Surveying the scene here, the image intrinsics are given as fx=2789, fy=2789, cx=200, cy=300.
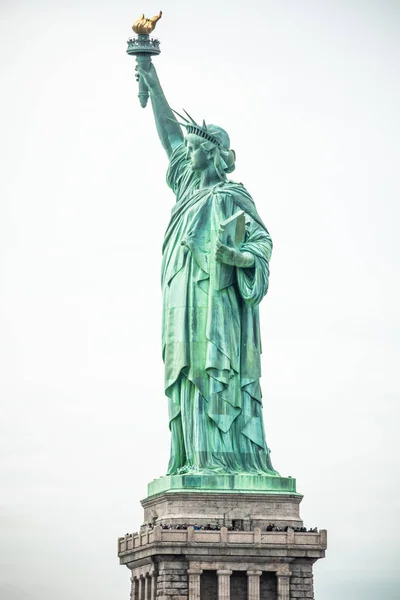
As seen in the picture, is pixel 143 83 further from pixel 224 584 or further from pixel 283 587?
pixel 283 587

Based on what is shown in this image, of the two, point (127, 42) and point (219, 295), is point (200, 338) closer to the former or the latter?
point (219, 295)

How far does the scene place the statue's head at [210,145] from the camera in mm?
68812

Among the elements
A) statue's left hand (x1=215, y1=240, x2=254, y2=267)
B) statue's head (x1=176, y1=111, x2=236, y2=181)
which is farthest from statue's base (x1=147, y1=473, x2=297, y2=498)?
statue's head (x1=176, y1=111, x2=236, y2=181)

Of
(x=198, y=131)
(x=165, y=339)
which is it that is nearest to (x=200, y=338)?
(x=165, y=339)

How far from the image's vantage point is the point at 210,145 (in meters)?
68.9

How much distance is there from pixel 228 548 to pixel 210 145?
33.5 feet

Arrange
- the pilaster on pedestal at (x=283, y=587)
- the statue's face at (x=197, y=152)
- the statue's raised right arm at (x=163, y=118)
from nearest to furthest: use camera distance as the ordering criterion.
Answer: the pilaster on pedestal at (x=283, y=587) < the statue's face at (x=197, y=152) < the statue's raised right arm at (x=163, y=118)

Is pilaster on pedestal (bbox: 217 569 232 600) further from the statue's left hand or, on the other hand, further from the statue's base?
the statue's left hand

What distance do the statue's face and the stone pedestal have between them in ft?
27.0

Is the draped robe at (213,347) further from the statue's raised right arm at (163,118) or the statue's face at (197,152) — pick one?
the statue's raised right arm at (163,118)

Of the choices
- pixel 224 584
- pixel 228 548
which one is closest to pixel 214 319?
pixel 228 548

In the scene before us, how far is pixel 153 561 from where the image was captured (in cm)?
6625

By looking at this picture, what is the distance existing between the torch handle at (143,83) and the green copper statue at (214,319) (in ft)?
7.17

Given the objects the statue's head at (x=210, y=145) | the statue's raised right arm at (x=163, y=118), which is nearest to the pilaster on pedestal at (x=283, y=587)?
the statue's head at (x=210, y=145)
